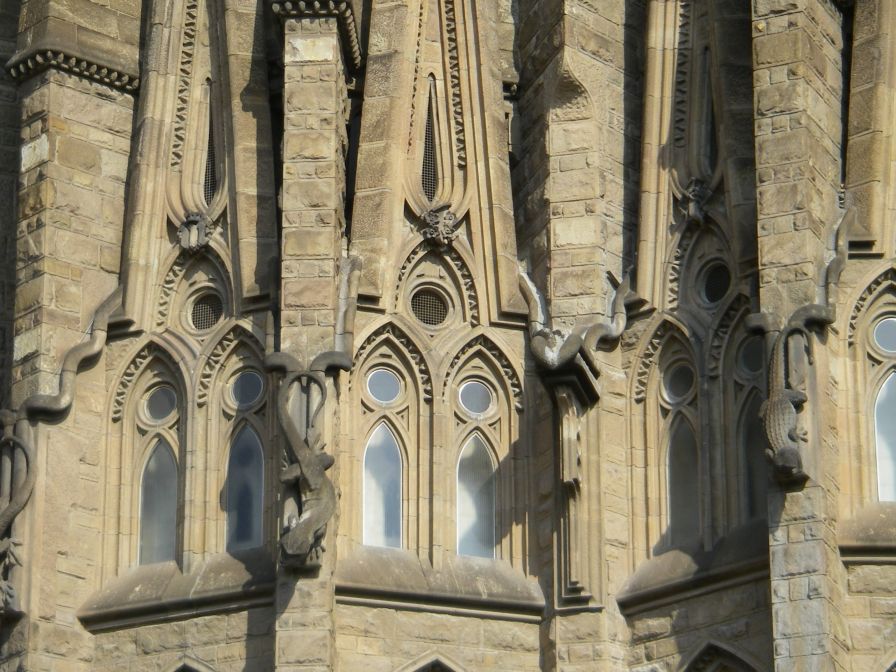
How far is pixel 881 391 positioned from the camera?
1189 inches

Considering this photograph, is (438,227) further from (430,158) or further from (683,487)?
(683,487)

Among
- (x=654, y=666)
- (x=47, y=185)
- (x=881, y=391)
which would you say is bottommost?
(x=654, y=666)

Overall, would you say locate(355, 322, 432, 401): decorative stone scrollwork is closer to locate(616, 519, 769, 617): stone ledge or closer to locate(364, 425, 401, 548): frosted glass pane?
locate(364, 425, 401, 548): frosted glass pane

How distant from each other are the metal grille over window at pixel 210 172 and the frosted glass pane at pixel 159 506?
2.60 m

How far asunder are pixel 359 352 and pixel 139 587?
10.4 ft

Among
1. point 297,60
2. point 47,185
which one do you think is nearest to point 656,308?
point 297,60

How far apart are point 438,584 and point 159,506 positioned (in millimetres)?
2993

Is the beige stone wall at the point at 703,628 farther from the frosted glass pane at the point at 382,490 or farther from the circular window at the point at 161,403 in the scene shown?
the circular window at the point at 161,403

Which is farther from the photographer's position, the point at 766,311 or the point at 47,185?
the point at 47,185

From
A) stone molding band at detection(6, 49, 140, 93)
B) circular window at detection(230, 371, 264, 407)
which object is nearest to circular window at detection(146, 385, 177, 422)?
circular window at detection(230, 371, 264, 407)

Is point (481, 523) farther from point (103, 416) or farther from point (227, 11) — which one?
point (227, 11)

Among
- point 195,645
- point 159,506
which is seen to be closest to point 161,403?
point 159,506

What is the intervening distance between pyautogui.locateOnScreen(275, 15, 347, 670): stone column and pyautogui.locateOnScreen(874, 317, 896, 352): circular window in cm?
529

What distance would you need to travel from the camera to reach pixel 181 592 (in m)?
30.2
